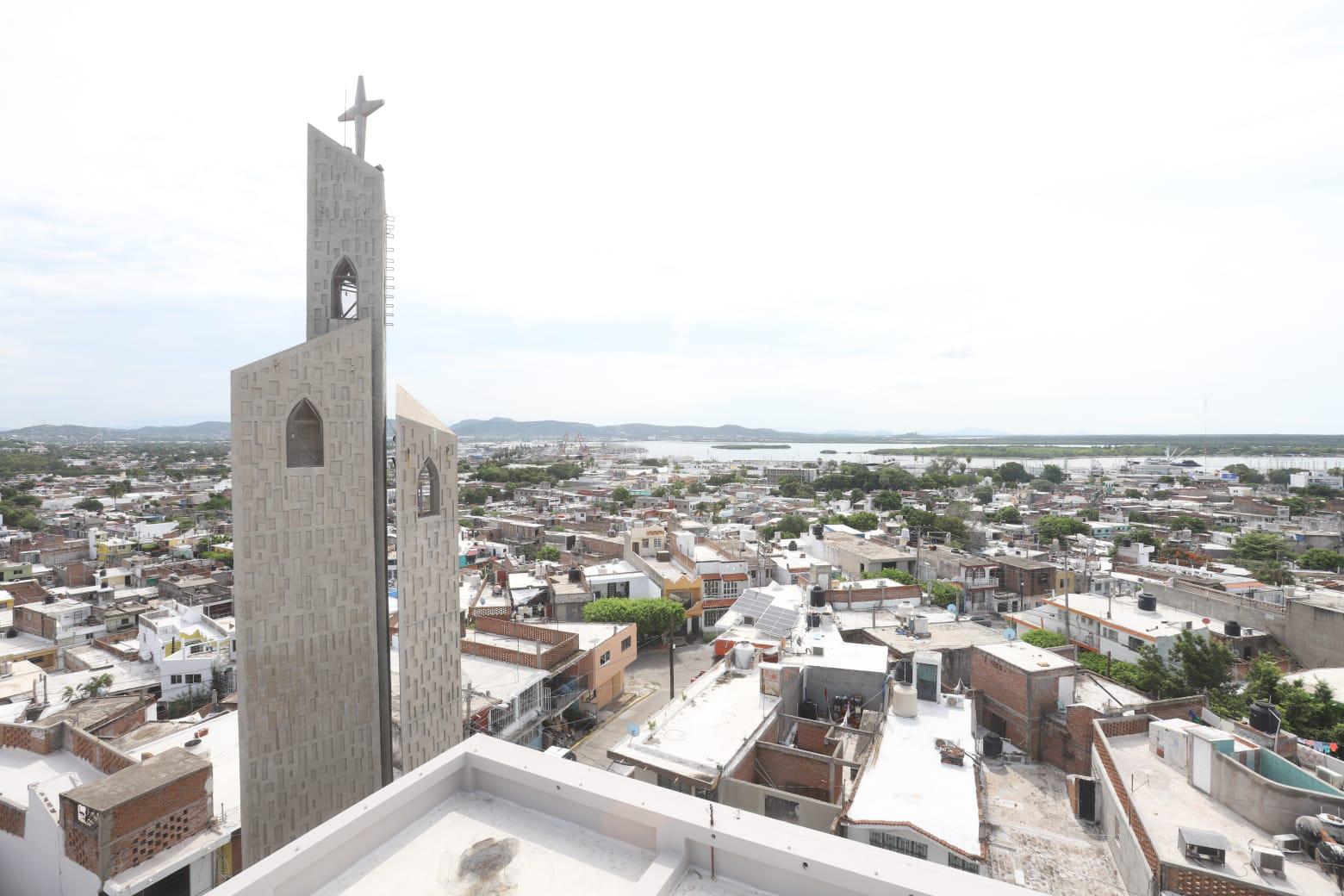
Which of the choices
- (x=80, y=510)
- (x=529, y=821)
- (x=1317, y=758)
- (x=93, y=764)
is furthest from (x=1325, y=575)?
(x=80, y=510)

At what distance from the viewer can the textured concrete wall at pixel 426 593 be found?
44.7 ft

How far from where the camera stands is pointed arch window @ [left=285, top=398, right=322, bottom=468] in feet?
41.3

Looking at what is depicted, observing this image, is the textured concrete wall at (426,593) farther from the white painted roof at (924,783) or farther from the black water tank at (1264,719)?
the black water tank at (1264,719)

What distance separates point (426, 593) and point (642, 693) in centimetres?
1333

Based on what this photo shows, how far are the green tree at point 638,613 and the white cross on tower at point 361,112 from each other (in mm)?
20600

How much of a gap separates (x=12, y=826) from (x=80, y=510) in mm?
78701

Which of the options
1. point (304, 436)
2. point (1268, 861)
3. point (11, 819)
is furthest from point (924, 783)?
point (11, 819)

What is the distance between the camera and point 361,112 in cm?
1439

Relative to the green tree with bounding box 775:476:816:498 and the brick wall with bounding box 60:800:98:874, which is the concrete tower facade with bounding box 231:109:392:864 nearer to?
the brick wall with bounding box 60:800:98:874

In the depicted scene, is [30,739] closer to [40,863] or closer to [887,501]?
[40,863]

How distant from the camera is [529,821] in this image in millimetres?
6223

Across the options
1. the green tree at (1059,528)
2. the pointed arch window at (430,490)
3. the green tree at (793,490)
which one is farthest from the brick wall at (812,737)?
the green tree at (793,490)

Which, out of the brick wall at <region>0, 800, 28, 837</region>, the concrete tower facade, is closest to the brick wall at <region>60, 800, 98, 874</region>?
the brick wall at <region>0, 800, 28, 837</region>

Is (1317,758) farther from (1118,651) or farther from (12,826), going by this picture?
(12,826)
